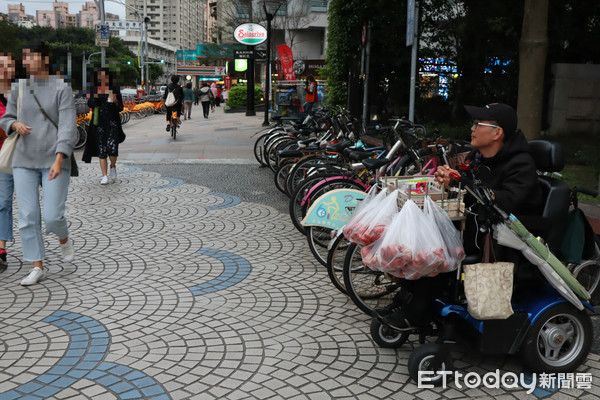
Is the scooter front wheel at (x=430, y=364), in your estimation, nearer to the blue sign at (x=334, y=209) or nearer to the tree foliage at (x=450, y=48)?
the blue sign at (x=334, y=209)

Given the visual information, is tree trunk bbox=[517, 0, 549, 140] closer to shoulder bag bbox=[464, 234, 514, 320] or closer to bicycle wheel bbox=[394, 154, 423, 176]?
bicycle wheel bbox=[394, 154, 423, 176]

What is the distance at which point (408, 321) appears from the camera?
3.44m

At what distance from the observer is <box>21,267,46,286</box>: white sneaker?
4.89 metres

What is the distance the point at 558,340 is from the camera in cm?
341

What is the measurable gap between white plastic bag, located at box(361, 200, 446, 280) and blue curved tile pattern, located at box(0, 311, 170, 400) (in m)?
1.46

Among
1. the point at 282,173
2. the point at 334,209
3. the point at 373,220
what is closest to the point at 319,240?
the point at 334,209

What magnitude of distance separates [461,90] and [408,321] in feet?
44.4

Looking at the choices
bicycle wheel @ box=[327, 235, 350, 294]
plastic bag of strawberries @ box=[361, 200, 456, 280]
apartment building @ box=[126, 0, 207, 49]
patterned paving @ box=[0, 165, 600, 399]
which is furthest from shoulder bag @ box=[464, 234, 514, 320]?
apartment building @ box=[126, 0, 207, 49]

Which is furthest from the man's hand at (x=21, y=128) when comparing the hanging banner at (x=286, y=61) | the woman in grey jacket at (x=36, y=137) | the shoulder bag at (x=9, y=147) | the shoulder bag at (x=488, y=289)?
the hanging banner at (x=286, y=61)

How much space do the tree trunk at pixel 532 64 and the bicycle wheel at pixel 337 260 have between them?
4557mm

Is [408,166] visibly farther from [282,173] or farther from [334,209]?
[282,173]

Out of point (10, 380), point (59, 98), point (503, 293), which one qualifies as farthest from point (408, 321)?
point (59, 98)

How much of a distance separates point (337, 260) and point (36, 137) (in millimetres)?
2863

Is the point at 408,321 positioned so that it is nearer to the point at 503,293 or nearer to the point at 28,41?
the point at 503,293
